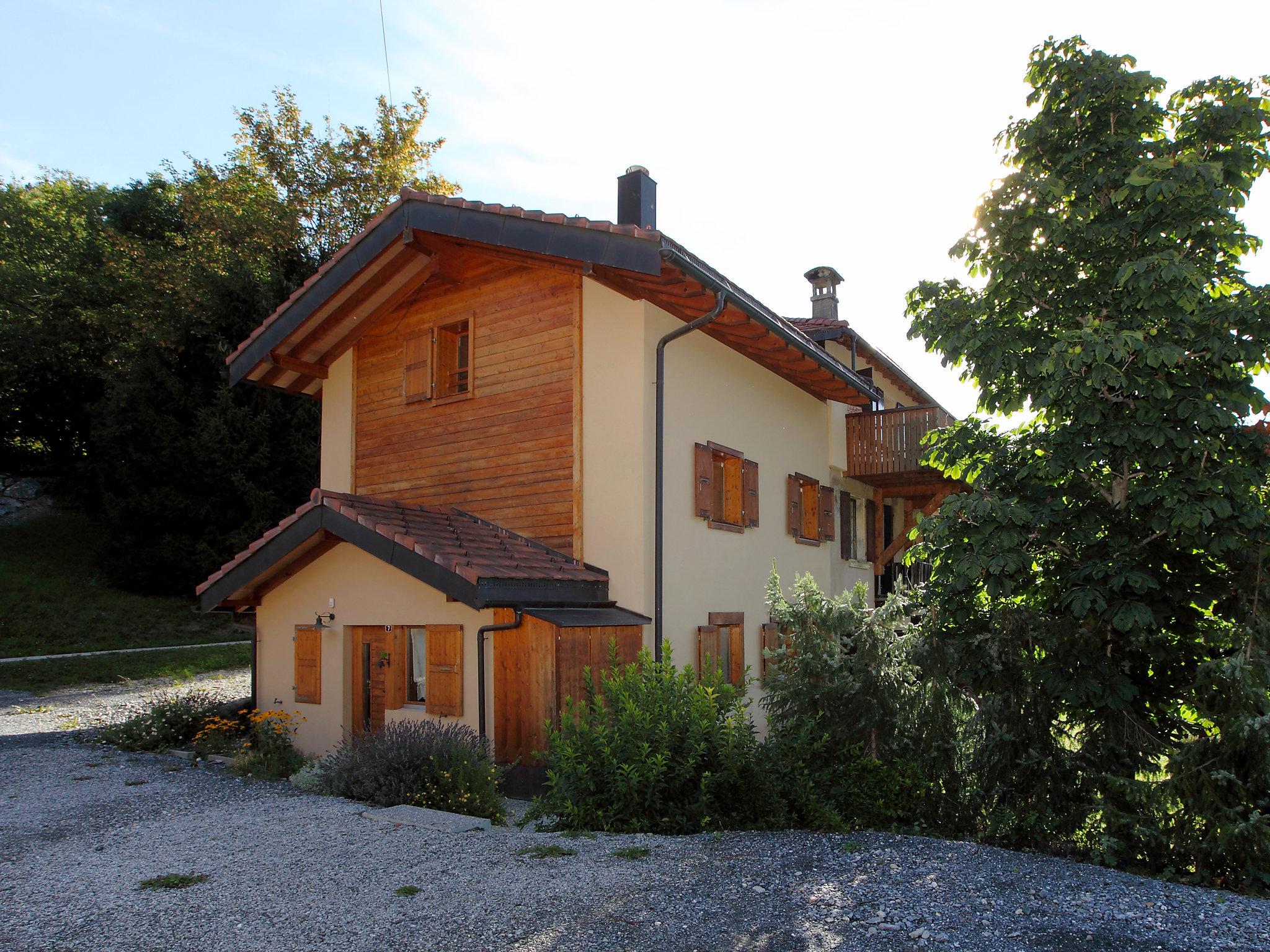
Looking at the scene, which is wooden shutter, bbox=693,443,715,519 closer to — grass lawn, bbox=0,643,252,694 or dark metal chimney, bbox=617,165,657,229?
dark metal chimney, bbox=617,165,657,229

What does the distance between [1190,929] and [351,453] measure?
38.7 feet

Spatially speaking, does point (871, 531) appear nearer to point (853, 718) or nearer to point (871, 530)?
point (871, 530)

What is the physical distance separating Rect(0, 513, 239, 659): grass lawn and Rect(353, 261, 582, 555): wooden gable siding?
969 cm

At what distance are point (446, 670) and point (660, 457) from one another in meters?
3.45

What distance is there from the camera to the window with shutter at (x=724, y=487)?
12.2m

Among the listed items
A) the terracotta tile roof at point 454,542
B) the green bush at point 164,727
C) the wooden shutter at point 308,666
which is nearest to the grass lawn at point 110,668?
the green bush at point 164,727

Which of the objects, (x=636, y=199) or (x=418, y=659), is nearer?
(x=418, y=659)

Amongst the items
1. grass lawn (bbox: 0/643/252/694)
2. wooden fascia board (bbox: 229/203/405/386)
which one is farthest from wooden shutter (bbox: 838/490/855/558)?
grass lawn (bbox: 0/643/252/694)

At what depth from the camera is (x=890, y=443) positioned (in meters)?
17.2

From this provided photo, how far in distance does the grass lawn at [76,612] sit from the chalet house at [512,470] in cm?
932

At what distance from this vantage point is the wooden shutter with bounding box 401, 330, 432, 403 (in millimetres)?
13094

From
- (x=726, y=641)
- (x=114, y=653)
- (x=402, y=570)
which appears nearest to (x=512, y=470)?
(x=402, y=570)

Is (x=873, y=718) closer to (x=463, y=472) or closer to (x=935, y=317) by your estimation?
(x=935, y=317)

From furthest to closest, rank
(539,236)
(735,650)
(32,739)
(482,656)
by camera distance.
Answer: (735,650) → (32,739) → (539,236) → (482,656)
